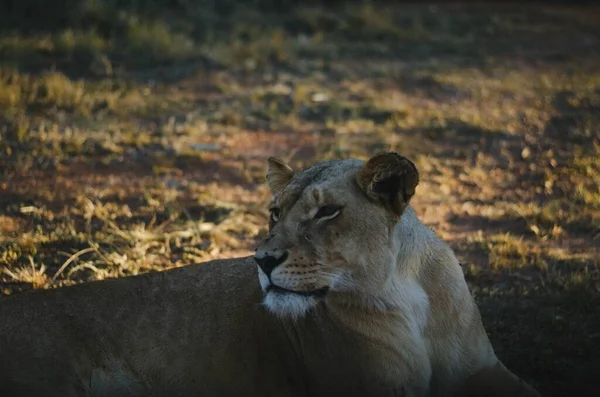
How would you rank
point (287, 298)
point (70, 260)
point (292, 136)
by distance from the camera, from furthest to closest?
point (292, 136), point (70, 260), point (287, 298)

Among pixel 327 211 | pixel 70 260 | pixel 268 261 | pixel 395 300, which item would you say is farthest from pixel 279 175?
pixel 70 260

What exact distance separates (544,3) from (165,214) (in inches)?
592

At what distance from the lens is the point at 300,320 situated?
4133 mm

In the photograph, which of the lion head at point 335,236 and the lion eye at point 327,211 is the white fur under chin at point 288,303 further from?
the lion eye at point 327,211

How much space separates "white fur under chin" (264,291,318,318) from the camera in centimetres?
378

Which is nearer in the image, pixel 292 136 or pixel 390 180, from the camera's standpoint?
pixel 390 180

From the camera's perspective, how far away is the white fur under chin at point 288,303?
3.78m

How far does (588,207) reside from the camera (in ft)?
24.9

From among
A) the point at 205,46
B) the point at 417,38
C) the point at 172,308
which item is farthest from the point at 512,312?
the point at 417,38

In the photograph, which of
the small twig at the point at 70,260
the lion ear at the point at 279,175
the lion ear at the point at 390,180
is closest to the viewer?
the lion ear at the point at 390,180

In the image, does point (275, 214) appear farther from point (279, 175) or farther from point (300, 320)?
point (300, 320)

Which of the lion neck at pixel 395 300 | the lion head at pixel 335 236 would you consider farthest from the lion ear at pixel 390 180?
the lion neck at pixel 395 300

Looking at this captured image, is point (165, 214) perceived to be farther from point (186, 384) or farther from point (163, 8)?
point (163, 8)

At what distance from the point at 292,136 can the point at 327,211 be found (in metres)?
6.02
